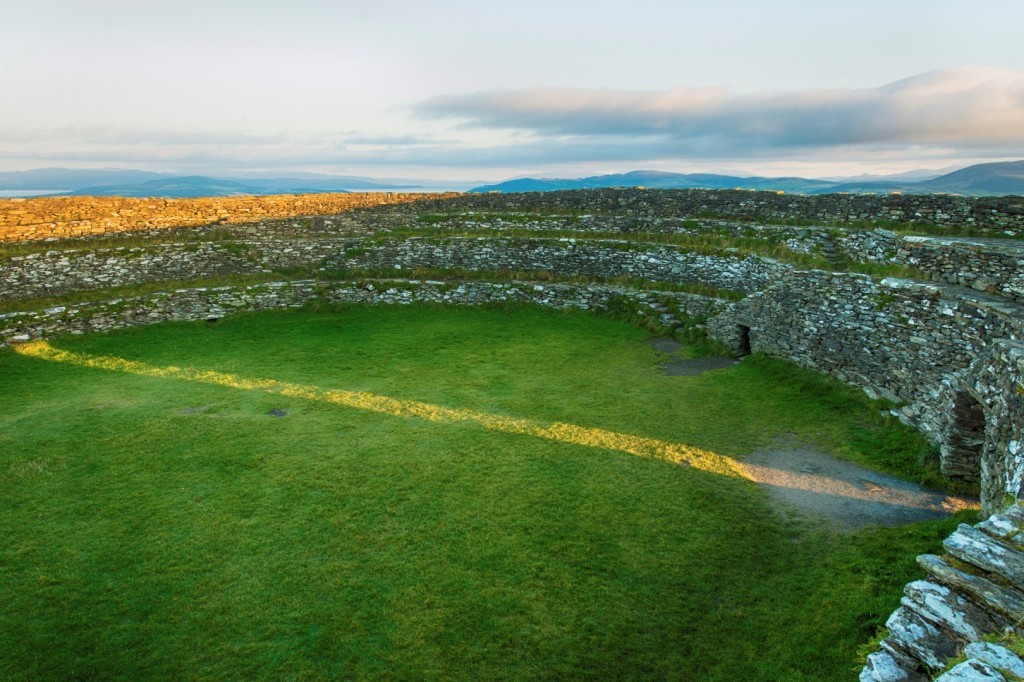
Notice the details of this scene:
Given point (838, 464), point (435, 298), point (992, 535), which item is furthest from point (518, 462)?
point (435, 298)

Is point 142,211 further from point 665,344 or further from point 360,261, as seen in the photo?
point 665,344

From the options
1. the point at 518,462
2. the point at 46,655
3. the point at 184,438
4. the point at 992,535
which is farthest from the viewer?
the point at 184,438

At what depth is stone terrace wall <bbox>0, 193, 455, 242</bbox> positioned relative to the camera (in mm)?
25609

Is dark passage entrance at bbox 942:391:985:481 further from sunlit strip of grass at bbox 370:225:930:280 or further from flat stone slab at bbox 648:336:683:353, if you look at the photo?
flat stone slab at bbox 648:336:683:353

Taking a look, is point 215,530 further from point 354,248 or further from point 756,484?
point 354,248

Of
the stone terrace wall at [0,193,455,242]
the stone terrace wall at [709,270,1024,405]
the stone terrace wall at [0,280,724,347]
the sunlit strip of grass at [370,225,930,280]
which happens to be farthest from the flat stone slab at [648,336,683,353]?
the stone terrace wall at [0,193,455,242]

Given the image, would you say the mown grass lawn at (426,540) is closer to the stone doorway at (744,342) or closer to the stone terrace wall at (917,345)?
the stone terrace wall at (917,345)

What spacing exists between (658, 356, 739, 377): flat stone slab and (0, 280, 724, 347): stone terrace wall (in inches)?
110

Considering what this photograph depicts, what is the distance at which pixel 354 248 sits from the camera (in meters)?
27.8

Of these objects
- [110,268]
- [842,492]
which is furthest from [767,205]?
[110,268]

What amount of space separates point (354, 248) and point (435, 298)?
18.4 feet

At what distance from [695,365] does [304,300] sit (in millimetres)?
16645

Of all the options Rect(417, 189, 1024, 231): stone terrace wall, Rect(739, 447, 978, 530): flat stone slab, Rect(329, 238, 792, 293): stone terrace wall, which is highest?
Rect(417, 189, 1024, 231): stone terrace wall

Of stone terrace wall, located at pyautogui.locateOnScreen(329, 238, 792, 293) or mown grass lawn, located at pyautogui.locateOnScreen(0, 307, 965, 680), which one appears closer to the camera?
mown grass lawn, located at pyautogui.locateOnScreen(0, 307, 965, 680)
